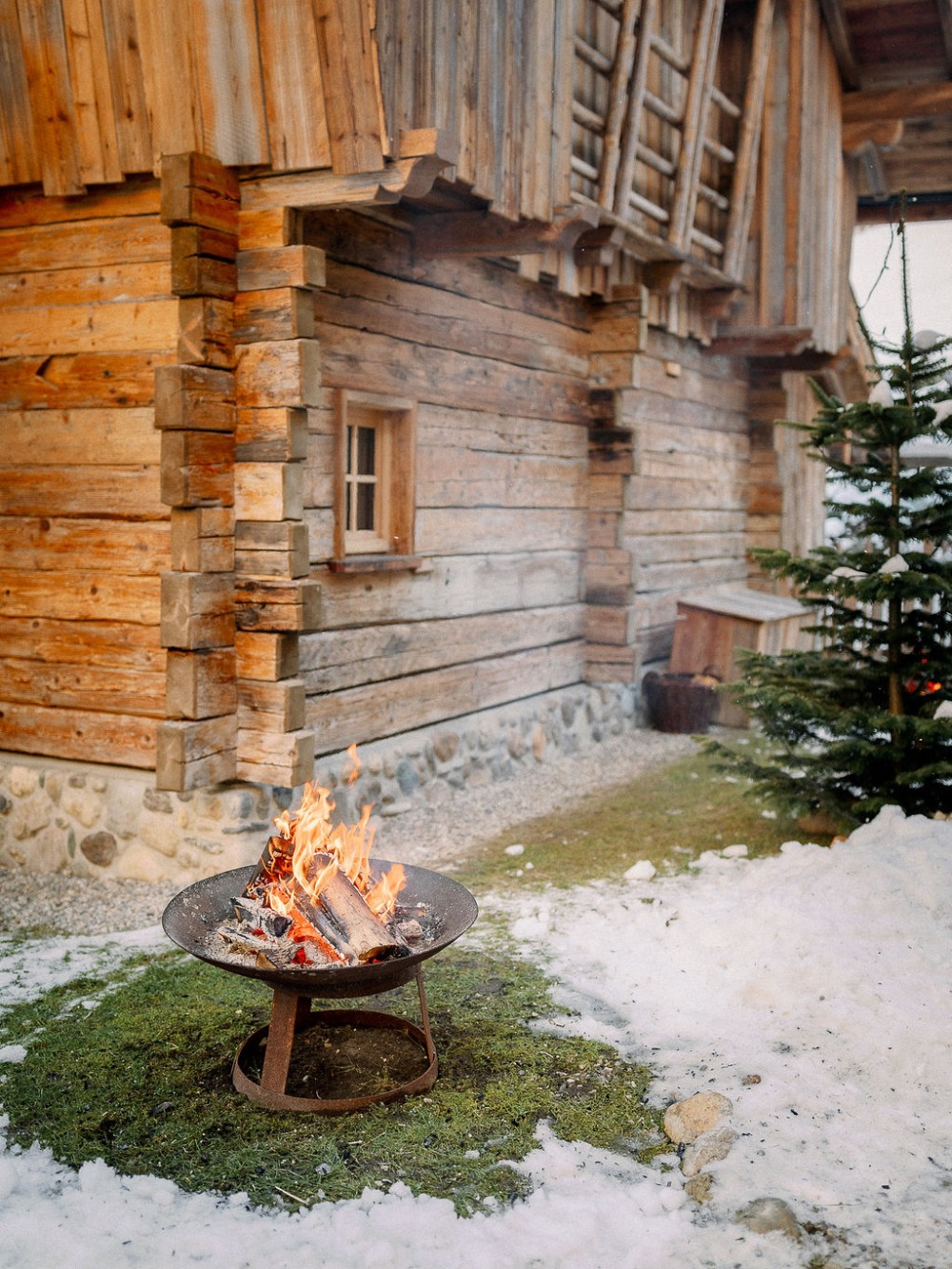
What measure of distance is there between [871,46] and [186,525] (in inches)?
438

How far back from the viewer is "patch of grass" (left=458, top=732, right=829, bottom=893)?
7.23m

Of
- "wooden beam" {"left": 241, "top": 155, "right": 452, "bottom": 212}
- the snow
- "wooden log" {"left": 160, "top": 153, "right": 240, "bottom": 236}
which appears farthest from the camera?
"wooden log" {"left": 160, "top": 153, "right": 240, "bottom": 236}

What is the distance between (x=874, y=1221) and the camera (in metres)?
3.51

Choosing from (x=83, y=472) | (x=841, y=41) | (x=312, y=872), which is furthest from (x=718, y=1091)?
(x=841, y=41)

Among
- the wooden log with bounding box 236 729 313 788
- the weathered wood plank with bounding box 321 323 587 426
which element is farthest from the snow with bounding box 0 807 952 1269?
the weathered wood plank with bounding box 321 323 587 426

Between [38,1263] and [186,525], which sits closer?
[38,1263]

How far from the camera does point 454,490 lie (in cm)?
878

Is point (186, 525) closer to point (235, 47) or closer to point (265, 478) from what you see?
point (265, 478)

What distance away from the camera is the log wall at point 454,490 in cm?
738

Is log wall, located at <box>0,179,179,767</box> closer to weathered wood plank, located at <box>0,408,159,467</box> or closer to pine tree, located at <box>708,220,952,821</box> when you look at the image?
weathered wood plank, located at <box>0,408,159,467</box>

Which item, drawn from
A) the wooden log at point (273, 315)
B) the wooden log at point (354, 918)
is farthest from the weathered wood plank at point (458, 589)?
the wooden log at point (354, 918)

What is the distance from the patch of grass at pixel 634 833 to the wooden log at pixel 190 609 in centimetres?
206

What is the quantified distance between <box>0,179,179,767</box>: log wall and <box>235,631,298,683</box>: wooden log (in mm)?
440

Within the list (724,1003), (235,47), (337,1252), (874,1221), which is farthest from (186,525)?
(874,1221)
